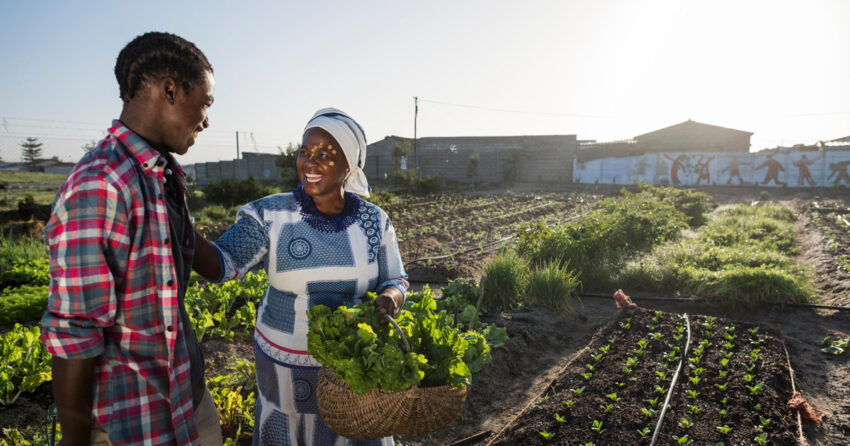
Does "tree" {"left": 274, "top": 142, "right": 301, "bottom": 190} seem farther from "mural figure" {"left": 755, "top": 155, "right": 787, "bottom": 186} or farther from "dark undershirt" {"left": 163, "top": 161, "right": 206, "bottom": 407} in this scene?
"mural figure" {"left": 755, "top": 155, "right": 787, "bottom": 186}

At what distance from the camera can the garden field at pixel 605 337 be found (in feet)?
10.6

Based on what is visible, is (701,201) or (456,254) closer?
(456,254)

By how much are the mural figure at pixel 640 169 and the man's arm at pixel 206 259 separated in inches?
1052

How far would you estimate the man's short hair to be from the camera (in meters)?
1.22

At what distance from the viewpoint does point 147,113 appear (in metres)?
1.27

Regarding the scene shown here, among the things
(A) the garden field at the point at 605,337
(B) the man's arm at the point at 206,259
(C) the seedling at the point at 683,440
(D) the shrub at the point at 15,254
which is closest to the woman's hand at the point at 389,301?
(B) the man's arm at the point at 206,259

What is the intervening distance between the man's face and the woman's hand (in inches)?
33.3

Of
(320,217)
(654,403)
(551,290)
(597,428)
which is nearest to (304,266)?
(320,217)

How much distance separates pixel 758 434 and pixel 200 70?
12.9ft

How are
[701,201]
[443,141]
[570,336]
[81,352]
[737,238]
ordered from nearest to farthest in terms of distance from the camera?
[81,352] < [570,336] < [737,238] < [701,201] < [443,141]

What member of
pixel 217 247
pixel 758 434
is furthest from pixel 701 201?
pixel 217 247

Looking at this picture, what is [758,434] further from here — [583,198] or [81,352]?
[583,198]

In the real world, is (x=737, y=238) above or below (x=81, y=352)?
below

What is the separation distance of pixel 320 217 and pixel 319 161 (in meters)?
0.23
